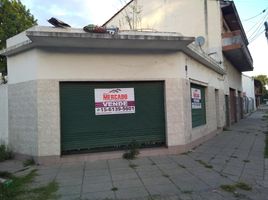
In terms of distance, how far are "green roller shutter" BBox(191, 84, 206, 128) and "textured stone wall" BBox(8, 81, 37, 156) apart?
5846mm

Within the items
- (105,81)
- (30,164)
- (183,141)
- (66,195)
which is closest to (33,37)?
(105,81)

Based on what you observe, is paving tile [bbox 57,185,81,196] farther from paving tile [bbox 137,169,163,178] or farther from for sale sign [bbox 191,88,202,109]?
for sale sign [bbox 191,88,202,109]

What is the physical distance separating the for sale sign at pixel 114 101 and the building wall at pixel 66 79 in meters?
0.42

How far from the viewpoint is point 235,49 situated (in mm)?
18234

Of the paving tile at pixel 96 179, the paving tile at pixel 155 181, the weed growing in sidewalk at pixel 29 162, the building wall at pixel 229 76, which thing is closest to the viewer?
the paving tile at pixel 155 181

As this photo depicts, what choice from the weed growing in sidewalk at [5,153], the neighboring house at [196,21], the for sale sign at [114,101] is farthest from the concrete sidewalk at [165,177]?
the neighboring house at [196,21]

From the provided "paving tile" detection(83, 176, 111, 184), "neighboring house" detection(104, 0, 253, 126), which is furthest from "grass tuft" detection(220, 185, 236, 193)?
"neighboring house" detection(104, 0, 253, 126)

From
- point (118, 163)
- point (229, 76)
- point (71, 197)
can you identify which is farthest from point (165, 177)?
point (229, 76)

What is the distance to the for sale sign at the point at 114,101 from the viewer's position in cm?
987

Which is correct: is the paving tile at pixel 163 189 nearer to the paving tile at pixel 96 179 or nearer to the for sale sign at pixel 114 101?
the paving tile at pixel 96 179

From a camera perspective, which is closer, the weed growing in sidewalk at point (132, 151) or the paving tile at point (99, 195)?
the paving tile at point (99, 195)

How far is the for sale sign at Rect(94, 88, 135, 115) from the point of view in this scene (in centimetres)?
987

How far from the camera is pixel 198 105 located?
13.1 meters

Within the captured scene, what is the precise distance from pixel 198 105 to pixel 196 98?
41 cm
